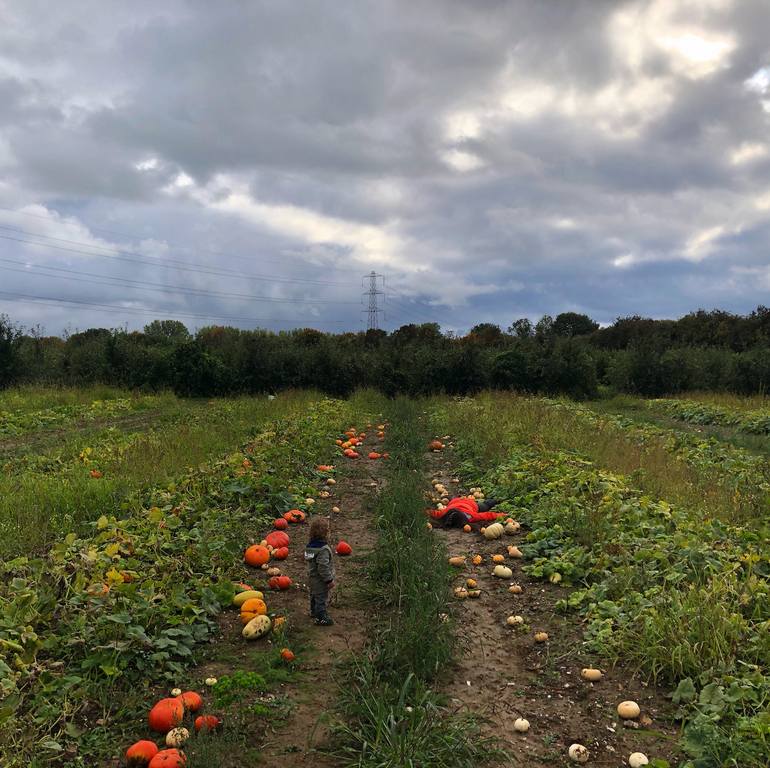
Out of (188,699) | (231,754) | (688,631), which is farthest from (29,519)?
(688,631)

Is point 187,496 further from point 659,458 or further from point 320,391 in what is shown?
point 320,391

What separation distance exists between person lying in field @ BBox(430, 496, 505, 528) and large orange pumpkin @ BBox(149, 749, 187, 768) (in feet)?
15.1

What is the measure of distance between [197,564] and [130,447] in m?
5.64

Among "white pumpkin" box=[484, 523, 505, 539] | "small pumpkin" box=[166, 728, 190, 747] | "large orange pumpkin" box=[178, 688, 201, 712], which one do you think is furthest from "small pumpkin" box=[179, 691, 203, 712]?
"white pumpkin" box=[484, 523, 505, 539]

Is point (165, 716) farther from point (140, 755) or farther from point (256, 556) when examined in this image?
point (256, 556)

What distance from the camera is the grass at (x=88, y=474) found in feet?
18.7

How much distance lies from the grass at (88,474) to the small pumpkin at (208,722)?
3.05 meters

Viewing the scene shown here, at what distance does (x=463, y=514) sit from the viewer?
692 cm

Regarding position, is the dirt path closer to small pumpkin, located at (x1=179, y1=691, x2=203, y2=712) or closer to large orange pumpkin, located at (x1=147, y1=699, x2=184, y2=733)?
small pumpkin, located at (x1=179, y1=691, x2=203, y2=712)

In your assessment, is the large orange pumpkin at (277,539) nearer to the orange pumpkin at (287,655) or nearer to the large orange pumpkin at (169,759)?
the orange pumpkin at (287,655)

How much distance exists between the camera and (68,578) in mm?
4195

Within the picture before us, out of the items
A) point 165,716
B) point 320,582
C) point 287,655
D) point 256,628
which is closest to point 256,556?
point 320,582

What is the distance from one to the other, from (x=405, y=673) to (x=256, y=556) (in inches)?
91.6

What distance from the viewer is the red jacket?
6945 mm
